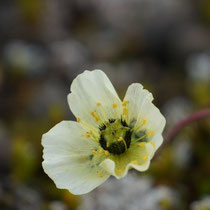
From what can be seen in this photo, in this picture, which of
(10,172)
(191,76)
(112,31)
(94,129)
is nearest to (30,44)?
(112,31)

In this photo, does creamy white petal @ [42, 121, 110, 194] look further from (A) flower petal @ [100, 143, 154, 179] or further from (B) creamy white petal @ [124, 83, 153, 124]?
(B) creamy white petal @ [124, 83, 153, 124]

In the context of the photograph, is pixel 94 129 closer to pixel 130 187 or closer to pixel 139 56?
pixel 130 187

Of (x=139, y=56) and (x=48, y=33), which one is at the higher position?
(x=48, y=33)

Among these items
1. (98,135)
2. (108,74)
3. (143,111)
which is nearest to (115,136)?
(98,135)

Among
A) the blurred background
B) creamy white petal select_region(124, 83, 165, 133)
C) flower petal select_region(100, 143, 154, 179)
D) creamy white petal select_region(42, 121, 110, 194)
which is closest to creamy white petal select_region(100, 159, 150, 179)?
flower petal select_region(100, 143, 154, 179)

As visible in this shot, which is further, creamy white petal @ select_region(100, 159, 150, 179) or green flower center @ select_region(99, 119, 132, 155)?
green flower center @ select_region(99, 119, 132, 155)

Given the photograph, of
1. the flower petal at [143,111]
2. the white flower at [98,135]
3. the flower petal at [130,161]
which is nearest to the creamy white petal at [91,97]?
the white flower at [98,135]
